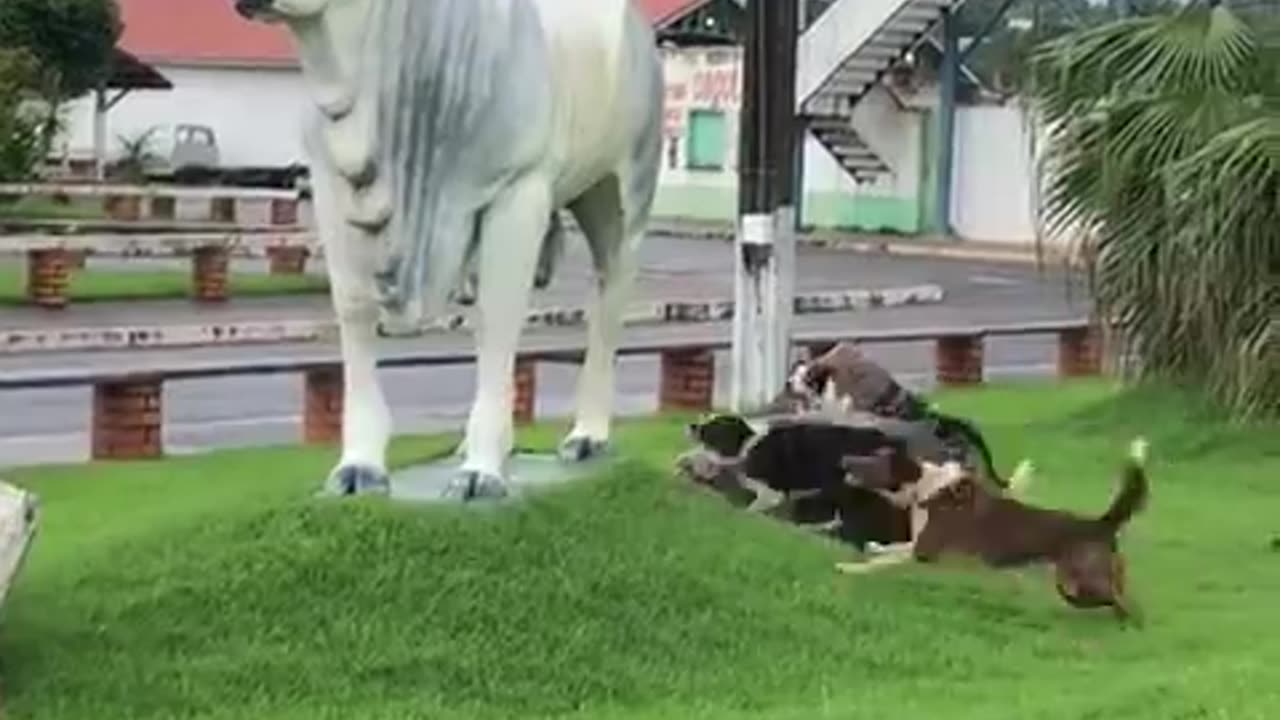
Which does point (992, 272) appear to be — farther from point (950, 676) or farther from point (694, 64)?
point (950, 676)

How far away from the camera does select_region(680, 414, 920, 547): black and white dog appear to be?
10477mm

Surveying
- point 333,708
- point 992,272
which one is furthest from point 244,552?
point 992,272

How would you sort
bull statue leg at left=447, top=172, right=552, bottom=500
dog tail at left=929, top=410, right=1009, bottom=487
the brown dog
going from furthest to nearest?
dog tail at left=929, top=410, right=1009, bottom=487, the brown dog, bull statue leg at left=447, top=172, right=552, bottom=500

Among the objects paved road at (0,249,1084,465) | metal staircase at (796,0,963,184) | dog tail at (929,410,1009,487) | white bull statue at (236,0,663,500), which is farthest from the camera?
metal staircase at (796,0,963,184)

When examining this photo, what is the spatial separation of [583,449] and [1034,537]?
1768 millimetres

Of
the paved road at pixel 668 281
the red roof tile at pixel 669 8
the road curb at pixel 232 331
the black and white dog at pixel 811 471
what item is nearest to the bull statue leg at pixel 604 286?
the black and white dog at pixel 811 471

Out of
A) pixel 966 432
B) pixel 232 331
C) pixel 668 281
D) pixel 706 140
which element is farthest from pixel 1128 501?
pixel 706 140

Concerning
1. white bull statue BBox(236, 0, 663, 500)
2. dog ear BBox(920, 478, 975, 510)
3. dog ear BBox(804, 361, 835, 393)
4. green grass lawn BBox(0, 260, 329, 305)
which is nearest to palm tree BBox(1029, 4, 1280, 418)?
dog ear BBox(804, 361, 835, 393)

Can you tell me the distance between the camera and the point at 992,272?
1476 inches

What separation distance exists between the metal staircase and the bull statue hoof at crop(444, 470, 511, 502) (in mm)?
28182

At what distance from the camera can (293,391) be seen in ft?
64.4

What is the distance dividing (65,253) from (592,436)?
17.6 m

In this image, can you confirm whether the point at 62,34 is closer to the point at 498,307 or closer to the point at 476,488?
the point at 498,307

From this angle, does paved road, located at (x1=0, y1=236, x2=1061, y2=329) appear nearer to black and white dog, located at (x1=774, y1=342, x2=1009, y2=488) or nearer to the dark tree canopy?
the dark tree canopy
